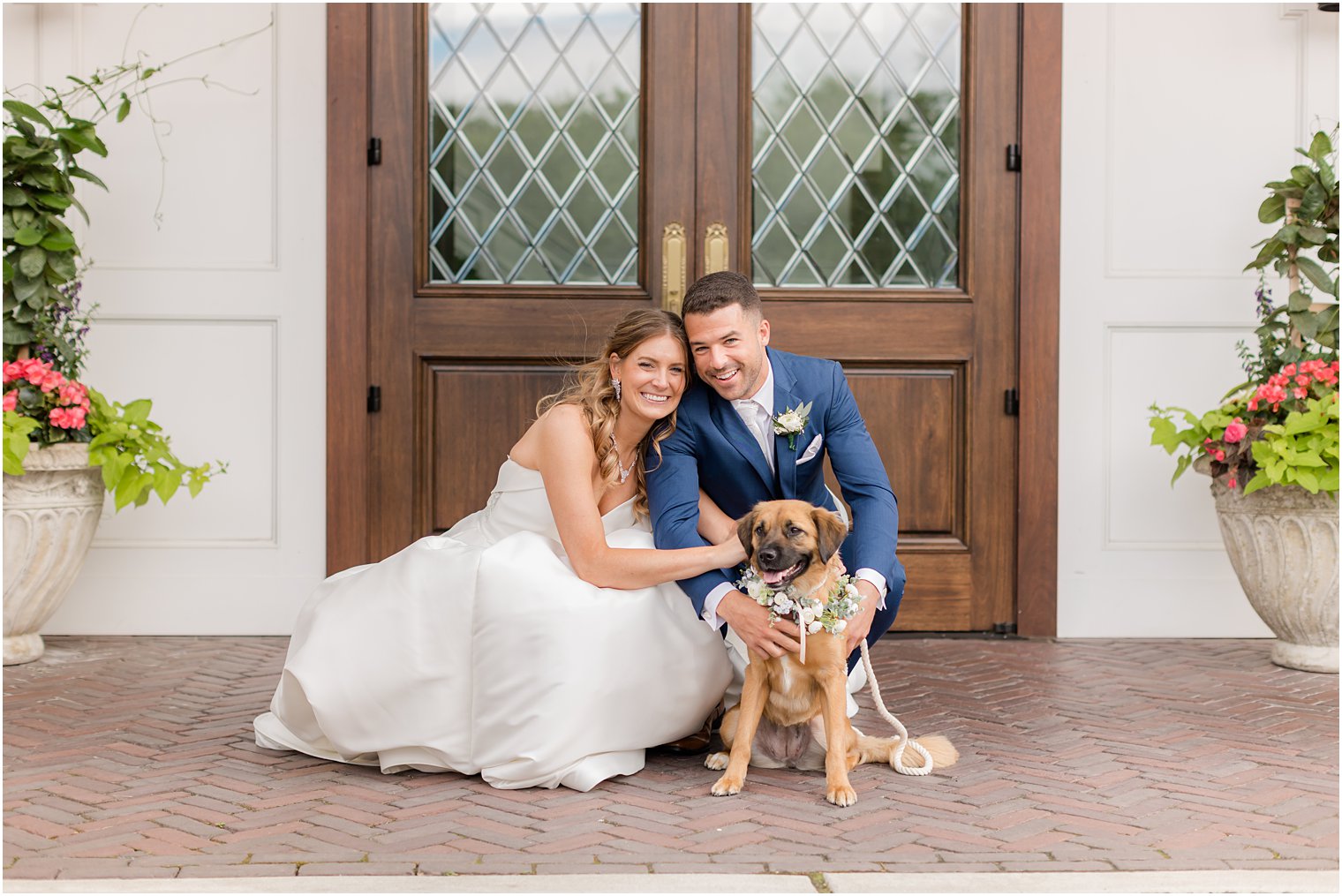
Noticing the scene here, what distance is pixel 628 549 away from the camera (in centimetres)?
332

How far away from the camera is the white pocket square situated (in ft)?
12.1

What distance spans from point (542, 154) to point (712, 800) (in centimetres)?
332

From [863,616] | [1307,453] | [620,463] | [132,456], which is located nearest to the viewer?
[863,616]

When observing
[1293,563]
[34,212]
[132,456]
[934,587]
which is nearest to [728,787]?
[934,587]

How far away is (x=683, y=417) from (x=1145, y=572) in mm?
2929

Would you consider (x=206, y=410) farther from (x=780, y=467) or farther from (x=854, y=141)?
(x=854, y=141)

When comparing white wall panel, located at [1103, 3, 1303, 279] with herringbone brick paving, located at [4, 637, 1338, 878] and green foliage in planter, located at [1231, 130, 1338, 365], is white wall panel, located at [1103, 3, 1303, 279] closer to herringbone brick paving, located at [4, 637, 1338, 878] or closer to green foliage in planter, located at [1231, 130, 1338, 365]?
green foliage in planter, located at [1231, 130, 1338, 365]

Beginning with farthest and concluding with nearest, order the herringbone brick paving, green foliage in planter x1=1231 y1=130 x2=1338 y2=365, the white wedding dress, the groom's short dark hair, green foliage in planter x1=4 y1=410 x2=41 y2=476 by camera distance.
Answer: green foliage in planter x1=1231 y1=130 x2=1338 y2=365
green foliage in planter x1=4 y1=410 x2=41 y2=476
the groom's short dark hair
the white wedding dress
the herringbone brick paving

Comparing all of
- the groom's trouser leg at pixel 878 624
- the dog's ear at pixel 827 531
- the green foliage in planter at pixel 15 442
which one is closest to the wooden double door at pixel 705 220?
the green foliage in planter at pixel 15 442

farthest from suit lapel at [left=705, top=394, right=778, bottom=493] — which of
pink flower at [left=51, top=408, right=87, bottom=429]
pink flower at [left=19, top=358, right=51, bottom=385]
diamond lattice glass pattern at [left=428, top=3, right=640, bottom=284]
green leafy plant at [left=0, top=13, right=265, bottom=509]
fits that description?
pink flower at [left=19, top=358, right=51, bottom=385]

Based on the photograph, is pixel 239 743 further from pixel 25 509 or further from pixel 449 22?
pixel 449 22

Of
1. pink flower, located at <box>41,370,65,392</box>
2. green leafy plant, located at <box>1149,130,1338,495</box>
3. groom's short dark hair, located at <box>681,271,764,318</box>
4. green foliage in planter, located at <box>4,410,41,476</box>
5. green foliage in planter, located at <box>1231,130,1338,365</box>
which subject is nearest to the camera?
groom's short dark hair, located at <box>681,271,764,318</box>

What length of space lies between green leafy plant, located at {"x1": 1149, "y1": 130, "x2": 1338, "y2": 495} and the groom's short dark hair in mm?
2403

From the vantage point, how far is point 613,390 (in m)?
3.56
